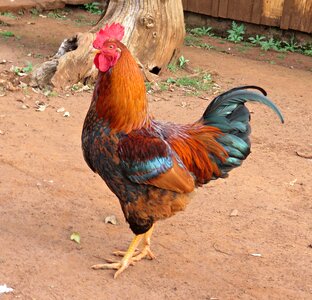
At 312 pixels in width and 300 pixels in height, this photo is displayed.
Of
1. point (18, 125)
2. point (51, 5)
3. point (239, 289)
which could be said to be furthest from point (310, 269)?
point (51, 5)

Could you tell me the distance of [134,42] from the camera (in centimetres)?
918

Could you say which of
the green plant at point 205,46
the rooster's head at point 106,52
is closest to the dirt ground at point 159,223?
the rooster's head at point 106,52

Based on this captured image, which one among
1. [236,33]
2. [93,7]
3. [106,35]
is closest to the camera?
[106,35]

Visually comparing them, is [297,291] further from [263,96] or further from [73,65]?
[73,65]

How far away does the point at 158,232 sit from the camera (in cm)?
543

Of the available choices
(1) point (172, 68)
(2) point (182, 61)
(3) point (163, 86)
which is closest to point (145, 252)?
(3) point (163, 86)

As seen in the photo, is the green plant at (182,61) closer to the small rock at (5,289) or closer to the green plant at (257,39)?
the green plant at (257,39)

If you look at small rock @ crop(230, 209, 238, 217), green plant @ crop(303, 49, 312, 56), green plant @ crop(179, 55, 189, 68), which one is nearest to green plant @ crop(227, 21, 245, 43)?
green plant @ crop(303, 49, 312, 56)

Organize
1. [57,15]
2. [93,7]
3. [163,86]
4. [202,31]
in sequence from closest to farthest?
[163,86] → [202,31] → [57,15] → [93,7]

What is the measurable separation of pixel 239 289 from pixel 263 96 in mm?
1411

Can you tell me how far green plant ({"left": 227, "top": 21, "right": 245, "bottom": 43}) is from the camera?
12391 millimetres

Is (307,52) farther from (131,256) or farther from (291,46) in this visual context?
(131,256)

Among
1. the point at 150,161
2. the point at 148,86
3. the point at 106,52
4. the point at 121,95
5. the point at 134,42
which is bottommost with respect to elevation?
the point at 148,86

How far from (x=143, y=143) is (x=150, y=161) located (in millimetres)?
136
